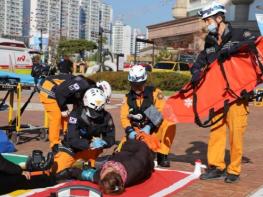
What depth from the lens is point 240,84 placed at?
679 centimetres

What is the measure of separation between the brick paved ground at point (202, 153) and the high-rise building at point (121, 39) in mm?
97930

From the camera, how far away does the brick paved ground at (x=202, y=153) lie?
251 inches

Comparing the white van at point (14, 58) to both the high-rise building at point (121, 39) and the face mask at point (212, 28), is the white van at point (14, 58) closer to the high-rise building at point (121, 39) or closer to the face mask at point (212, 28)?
the face mask at point (212, 28)

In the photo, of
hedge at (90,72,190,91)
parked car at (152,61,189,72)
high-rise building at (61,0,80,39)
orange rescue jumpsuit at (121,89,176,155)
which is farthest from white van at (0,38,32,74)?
high-rise building at (61,0,80,39)

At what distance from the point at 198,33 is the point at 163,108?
43.6 metres

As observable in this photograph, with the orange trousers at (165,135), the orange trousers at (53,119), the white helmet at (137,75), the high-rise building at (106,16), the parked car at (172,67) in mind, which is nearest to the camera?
the white helmet at (137,75)

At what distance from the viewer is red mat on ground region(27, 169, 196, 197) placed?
602cm

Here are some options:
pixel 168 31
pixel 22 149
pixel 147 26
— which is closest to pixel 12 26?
pixel 147 26

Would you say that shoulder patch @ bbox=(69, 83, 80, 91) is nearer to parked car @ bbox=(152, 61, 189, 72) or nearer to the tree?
parked car @ bbox=(152, 61, 189, 72)

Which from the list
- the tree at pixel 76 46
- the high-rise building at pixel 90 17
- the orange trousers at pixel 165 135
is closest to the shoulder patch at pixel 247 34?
the orange trousers at pixel 165 135

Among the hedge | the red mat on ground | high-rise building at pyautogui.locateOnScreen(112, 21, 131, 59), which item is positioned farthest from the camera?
high-rise building at pyautogui.locateOnScreen(112, 21, 131, 59)

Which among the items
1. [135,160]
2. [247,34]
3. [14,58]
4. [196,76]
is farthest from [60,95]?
[14,58]

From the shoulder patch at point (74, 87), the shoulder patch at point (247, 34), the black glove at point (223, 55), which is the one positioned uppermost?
the shoulder patch at point (247, 34)

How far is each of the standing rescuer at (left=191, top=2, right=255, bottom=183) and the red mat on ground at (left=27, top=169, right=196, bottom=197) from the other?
33 cm
